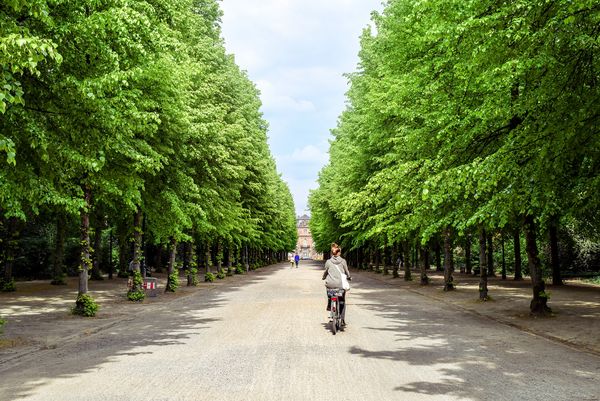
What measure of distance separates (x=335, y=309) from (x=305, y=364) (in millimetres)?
3708

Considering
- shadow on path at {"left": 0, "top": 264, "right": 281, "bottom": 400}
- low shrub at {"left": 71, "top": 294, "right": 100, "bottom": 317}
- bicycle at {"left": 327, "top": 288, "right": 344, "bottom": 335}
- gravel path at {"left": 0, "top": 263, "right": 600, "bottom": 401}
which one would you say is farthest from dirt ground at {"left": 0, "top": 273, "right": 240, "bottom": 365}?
bicycle at {"left": 327, "top": 288, "right": 344, "bottom": 335}

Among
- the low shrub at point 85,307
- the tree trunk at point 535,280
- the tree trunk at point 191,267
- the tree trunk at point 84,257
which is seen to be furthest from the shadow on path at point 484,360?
the tree trunk at point 191,267

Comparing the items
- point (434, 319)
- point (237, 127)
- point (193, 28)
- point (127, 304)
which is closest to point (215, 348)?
point (434, 319)

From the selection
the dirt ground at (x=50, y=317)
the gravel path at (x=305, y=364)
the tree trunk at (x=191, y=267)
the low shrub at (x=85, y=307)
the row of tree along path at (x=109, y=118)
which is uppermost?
the row of tree along path at (x=109, y=118)

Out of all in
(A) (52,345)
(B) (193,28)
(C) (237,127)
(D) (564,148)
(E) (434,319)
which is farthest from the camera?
(C) (237,127)

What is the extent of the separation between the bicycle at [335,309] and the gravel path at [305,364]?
278mm

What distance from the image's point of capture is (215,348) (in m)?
9.58

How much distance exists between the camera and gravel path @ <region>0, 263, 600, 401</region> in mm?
6410

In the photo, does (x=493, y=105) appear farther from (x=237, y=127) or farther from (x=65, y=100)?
(x=237, y=127)

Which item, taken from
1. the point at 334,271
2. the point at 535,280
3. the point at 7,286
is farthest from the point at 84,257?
the point at 535,280

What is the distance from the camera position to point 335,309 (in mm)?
11609

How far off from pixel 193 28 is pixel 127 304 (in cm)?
1235

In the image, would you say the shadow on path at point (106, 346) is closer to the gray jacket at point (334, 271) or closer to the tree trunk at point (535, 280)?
the gray jacket at point (334, 271)

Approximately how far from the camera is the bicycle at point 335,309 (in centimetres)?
1135
